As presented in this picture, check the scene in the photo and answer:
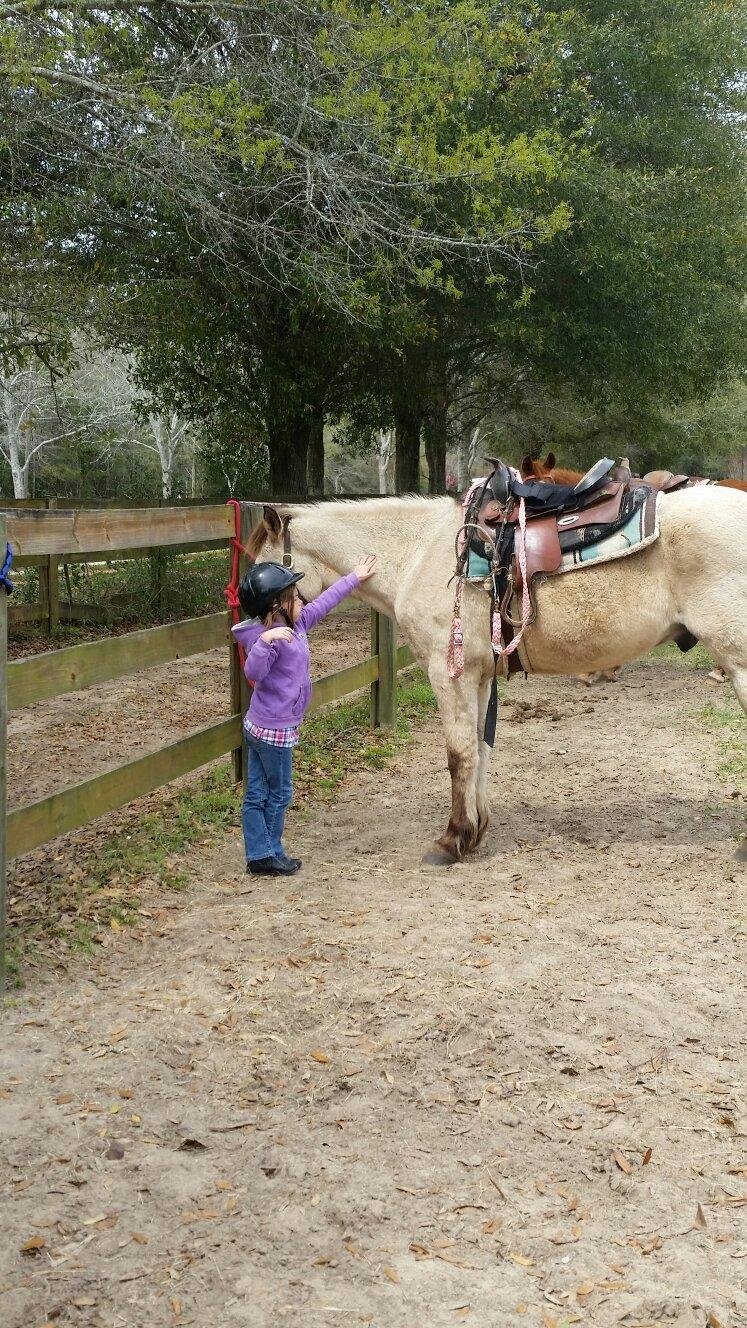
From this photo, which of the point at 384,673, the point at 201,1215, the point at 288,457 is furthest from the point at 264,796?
the point at 288,457

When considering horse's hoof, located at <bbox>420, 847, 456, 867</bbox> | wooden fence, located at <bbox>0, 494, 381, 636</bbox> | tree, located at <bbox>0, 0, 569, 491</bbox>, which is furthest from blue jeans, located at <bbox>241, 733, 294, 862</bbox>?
wooden fence, located at <bbox>0, 494, 381, 636</bbox>

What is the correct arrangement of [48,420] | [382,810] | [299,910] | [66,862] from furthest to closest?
1. [48,420]
2. [382,810]
3. [66,862]
4. [299,910]

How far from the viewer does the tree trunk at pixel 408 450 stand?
17.8 metres

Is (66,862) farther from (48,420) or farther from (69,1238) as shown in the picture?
(48,420)

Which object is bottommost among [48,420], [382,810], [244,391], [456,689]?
[382,810]

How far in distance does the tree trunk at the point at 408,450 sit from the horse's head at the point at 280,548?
12.2m

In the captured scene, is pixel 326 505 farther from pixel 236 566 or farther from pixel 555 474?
pixel 555 474

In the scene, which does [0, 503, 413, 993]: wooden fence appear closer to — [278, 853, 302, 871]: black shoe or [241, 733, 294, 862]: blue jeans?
[241, 733, 294, 862]: blue jeans

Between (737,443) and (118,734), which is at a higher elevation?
(737,443)

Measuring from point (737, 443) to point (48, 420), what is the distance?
96.6 feet

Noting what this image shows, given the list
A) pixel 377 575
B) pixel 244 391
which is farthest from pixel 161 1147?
pixel 244 391

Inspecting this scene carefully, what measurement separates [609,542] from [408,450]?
1378cm

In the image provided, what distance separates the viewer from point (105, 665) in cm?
477

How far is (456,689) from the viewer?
5383 millimetres
